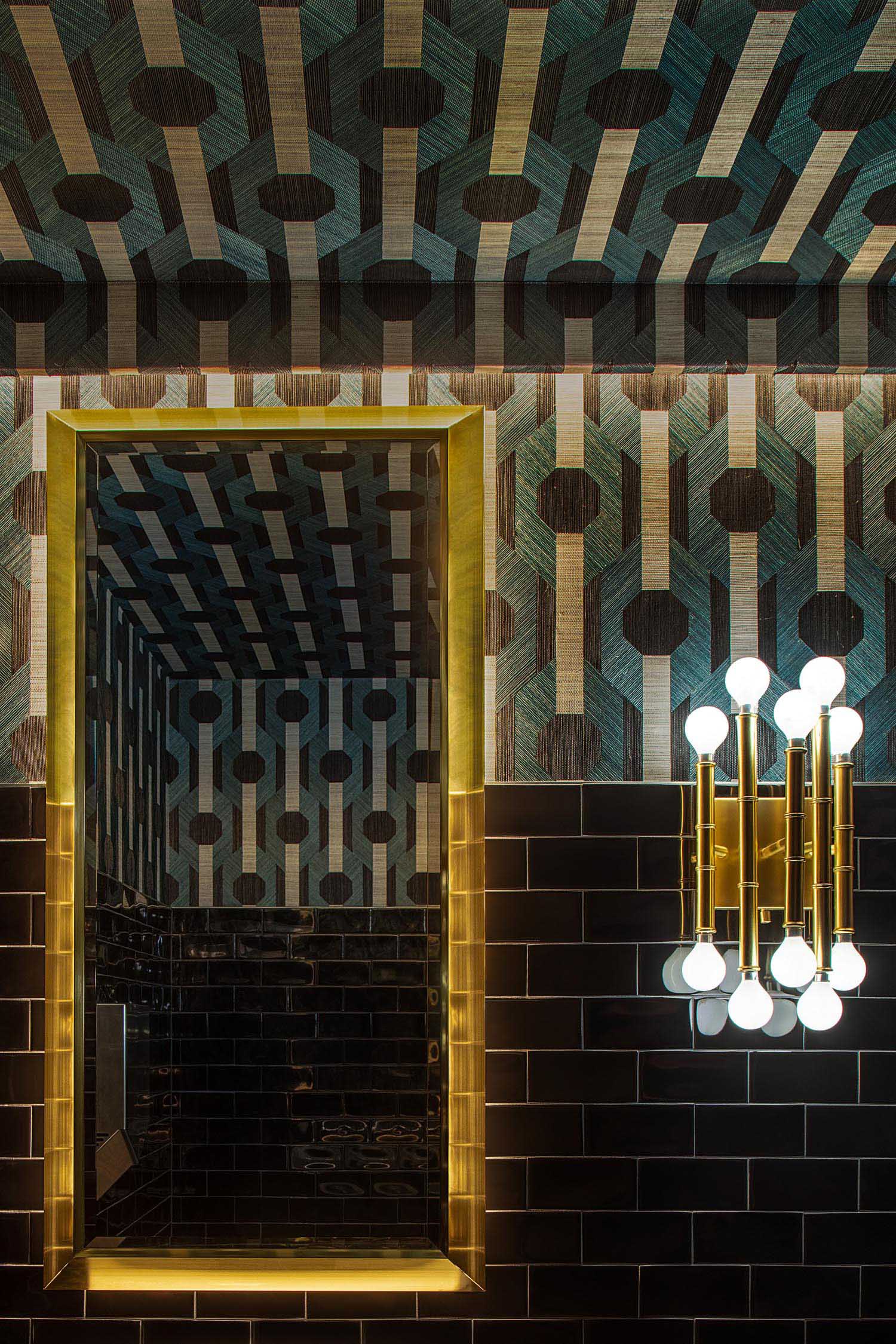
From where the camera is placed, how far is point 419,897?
7.19 feet

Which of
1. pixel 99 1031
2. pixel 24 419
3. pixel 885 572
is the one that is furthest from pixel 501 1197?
pixel 24 419

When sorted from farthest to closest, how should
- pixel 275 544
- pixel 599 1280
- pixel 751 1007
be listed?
pixel 275 544 < pixel 599 1280 < pixel 751 1007

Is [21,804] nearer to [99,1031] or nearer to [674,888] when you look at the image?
[99,1031]

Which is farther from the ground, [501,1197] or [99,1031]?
[99,1031]

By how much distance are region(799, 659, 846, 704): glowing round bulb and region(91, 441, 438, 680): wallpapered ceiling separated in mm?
642

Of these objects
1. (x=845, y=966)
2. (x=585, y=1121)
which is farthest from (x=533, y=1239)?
(x=845, y=966)

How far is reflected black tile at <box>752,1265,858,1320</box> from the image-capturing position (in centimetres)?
213

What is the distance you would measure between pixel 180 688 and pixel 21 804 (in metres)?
0.35

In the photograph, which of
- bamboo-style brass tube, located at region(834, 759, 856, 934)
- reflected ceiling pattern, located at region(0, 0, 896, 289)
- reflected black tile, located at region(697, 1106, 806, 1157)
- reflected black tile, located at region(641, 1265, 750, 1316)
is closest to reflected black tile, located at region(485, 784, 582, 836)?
bamboo-style brass tube, located at region(834, 759, 856, 934)

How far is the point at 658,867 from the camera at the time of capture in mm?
2191

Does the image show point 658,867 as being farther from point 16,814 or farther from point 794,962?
→ point 16,814

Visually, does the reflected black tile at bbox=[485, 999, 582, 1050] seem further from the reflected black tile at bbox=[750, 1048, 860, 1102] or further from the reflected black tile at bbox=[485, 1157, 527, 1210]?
the reflected black tile at bbox=[750, 1048, 860, 1102]

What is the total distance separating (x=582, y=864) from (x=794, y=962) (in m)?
0.39

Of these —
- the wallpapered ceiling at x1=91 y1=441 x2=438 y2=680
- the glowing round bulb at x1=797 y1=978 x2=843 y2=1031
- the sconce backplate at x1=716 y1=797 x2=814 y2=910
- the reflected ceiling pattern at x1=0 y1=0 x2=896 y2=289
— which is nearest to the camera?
the reflected ceiling pattern at x1=0 y1=0 x2=896 y2=289
